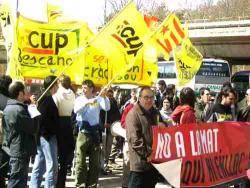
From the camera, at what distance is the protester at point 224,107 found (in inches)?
338

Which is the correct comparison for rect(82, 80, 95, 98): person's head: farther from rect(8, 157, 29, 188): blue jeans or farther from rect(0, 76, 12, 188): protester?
rect(8, 157, 29, 188): blue jeans

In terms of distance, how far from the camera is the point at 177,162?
6.29 m

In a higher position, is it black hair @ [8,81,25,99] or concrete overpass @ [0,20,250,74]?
concrete overpass @ [0,20,250,74]

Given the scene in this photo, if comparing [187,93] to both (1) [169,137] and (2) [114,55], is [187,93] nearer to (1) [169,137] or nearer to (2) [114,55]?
(1) [169,137]

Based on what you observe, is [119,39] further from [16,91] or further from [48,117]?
[16,91]

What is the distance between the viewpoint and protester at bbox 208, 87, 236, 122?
8.59 metres

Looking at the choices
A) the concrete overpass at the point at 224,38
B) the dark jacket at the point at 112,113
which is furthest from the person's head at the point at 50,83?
the concrete overpass at the point at 224,38

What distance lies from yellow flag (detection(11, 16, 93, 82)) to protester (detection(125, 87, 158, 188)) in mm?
2979

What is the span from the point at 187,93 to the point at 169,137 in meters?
1.24

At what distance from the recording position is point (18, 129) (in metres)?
7.00

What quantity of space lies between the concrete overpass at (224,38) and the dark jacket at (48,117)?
31602 mm

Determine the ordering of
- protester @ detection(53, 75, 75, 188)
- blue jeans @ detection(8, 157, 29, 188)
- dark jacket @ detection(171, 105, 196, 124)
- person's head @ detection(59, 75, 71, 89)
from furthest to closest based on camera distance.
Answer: person's head @ detection(59, 75, 71, 89)
protester @ detection(53, 75, 75, 188)
dark jacket @ detection(171, 105, 196, 124)
blue jeans @ detection(8, 157, 29, 188)

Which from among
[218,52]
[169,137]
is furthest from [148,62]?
[218,52]

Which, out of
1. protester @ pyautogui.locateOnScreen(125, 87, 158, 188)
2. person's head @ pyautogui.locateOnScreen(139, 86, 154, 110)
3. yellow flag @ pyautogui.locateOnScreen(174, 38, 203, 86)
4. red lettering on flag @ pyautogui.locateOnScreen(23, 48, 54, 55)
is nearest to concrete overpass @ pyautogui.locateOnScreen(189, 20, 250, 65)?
yellow flag @ pyautogui.locateOnScreen(174, 38, 203, 86)
